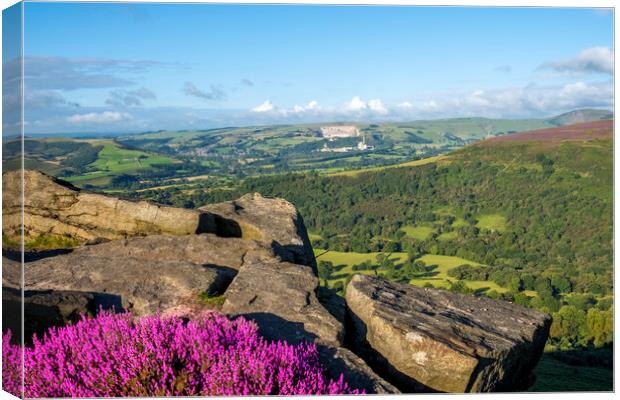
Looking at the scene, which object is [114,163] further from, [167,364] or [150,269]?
[167,364]

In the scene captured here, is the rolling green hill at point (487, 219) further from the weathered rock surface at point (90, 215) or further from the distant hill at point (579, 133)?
the weathered rock surface at point (90, 215)

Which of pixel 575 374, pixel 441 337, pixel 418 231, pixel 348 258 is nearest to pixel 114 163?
pixel 348 258

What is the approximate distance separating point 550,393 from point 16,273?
9.03 meters

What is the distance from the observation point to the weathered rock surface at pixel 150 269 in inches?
455

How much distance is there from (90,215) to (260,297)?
6039 millimetres

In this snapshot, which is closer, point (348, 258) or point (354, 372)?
point (354, 372)

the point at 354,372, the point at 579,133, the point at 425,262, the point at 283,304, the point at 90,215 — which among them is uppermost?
the point at 579,133

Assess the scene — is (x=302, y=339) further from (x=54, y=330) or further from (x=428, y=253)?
(x=428, y=253)

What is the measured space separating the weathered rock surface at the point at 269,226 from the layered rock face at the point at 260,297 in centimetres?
17

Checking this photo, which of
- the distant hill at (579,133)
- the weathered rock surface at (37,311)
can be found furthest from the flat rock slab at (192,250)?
the distant hill at (579,133)

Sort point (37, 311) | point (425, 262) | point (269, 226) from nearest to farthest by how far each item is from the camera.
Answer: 1. point (37, 311)
2. point (269, 226)
3. point (425, 262)

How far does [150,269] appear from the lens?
40.5ft

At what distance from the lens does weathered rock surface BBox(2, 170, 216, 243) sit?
14.7 metres

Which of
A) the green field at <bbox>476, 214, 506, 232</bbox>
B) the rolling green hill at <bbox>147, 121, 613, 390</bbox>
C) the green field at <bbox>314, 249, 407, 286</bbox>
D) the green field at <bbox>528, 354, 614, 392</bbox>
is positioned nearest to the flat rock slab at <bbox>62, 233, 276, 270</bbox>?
the green field at <bbox>528, 354, 614, 392</bbox>
